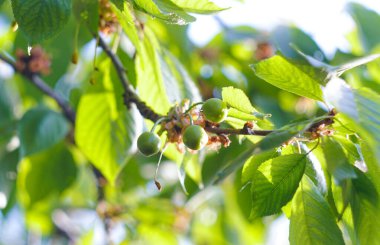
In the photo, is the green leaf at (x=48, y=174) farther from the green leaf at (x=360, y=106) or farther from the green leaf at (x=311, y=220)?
the green leaf at (x=360, y=106)

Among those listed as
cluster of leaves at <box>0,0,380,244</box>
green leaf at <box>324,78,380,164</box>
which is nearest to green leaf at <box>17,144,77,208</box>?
cluster of leaves at <box>0,0,380,244</box>

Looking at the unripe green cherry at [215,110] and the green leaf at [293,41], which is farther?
the green leaf at [293,41]

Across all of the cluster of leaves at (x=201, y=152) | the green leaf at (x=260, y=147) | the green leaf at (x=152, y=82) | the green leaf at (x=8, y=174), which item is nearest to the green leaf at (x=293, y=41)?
the cluster of leaves at (x=201, y=152)

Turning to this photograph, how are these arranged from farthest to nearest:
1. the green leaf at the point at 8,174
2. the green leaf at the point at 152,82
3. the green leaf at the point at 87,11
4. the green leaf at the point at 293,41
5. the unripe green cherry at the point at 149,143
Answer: the green leaf at the point at 8,174 → the green leaf at the point at 293,41 → the green leaf at the point at 152,82 → the green leaf at the point at 87,11 → the unripe green cherry at the point at 149,143

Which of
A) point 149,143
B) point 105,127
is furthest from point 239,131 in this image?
point 105,127

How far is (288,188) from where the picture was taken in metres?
1.27

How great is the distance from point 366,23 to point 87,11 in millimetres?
1266

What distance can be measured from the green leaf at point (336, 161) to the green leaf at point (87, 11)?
734 millimetres

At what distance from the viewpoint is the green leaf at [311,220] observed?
4.11 feet

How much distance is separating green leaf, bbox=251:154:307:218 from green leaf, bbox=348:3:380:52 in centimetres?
117

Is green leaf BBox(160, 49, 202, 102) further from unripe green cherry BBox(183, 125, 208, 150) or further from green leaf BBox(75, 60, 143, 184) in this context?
unripe green cherry BBox(183, 125, 208, 150)

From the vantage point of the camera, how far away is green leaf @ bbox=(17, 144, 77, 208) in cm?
274

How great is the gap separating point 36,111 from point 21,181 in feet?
1.99

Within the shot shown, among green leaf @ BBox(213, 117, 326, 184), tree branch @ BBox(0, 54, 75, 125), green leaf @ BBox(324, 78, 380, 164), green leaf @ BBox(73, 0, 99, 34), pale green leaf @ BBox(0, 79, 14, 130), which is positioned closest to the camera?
green leaf @ BBox(324, 78, 380, 164)
